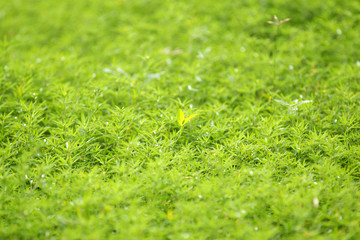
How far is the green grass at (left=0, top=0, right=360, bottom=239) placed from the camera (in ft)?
7.73

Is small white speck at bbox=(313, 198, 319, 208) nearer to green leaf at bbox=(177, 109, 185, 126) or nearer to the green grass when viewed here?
the green grass

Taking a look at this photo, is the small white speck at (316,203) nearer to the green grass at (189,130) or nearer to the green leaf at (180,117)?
the green grass at (189,130)

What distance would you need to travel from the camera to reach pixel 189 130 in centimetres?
320

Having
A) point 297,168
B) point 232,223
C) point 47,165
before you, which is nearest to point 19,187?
point 47,165

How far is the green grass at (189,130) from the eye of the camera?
236 centimetres

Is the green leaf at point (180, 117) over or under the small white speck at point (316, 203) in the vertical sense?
over

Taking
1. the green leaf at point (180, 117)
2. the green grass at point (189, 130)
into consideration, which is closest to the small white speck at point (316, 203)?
the green grass at point (189, 130)

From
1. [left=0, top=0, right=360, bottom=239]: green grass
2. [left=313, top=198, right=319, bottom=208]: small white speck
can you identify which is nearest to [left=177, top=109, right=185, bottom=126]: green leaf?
[left=0, top=0, right=360, bottom=239]: green grass

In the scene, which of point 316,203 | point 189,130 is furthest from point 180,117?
point 316,203

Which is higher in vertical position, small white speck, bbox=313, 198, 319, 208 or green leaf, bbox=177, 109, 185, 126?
green leaf, bbox=177, 109, 185, 126

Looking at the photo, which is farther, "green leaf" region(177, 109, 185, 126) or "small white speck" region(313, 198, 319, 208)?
"green leaf" region(177, 109, 185, 126)

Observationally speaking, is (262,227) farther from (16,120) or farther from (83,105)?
(16,120)

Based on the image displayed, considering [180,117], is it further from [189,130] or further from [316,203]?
[316,203]

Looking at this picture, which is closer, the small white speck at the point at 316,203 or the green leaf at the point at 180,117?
the small white speck at the point at 316,203
